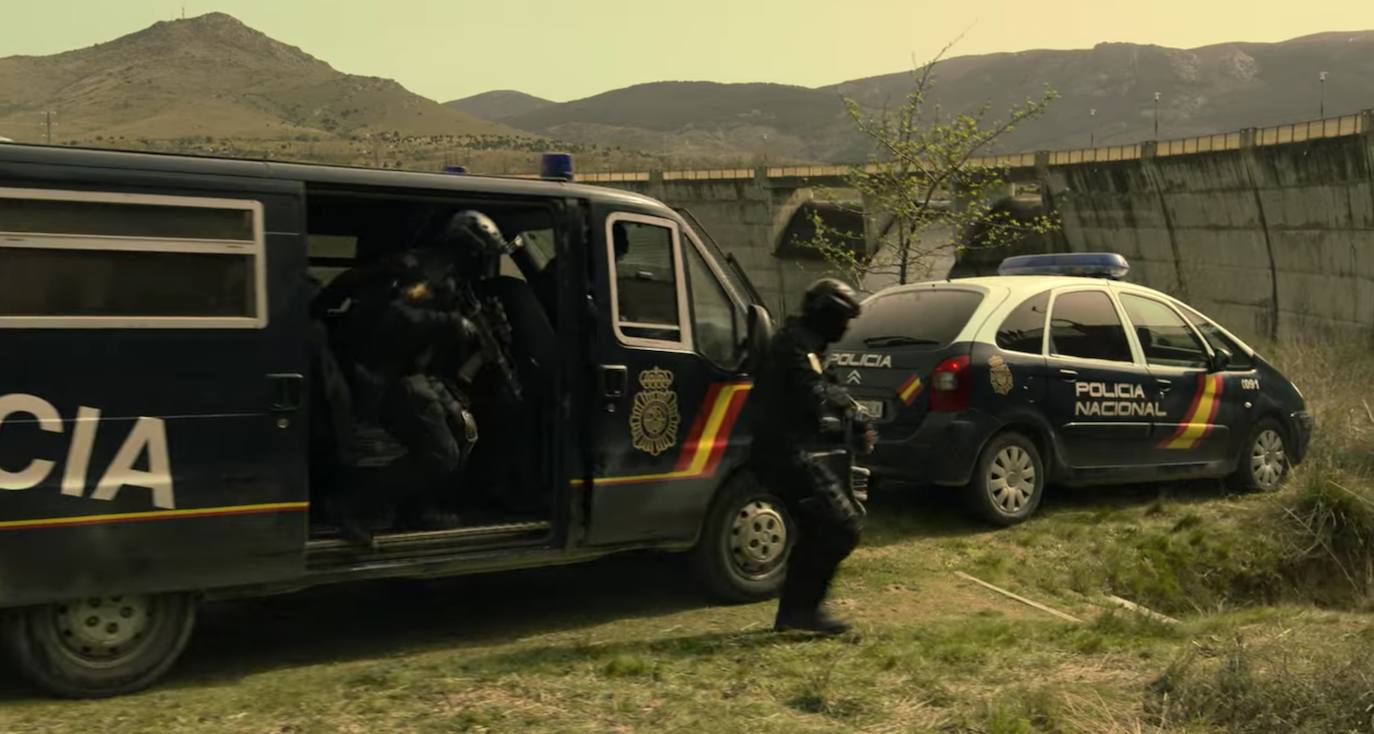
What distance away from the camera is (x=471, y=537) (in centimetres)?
578

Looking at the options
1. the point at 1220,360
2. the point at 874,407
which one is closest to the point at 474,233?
the point at 874,407

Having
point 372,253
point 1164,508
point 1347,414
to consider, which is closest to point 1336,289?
point 1347,414

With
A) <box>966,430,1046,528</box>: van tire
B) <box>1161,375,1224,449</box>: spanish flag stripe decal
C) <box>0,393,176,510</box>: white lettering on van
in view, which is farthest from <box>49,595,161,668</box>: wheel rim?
<box>1161,375,1224,449</box>: spanish flag stripe decal

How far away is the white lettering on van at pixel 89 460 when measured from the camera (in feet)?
14.7

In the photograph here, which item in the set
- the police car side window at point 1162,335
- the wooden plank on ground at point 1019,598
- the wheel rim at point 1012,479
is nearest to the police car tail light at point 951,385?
the wheel rim at point 1012,479

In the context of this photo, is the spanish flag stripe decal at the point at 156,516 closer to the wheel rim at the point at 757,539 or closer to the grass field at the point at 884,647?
A: the grass field at the point at 884,647

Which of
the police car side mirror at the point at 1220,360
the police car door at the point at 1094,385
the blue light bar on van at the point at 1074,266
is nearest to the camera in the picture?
the police car door at the point at 1094,385

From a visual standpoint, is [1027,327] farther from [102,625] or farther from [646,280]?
[102,625]

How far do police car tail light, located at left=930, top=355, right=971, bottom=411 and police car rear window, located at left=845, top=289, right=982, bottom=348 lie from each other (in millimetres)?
196

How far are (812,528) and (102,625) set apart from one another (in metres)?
2.91

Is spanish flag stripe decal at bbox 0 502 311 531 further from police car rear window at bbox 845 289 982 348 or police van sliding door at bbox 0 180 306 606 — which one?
police car rear window at bbox 845 289 982 348

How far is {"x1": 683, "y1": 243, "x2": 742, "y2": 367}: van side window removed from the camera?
20.8ft

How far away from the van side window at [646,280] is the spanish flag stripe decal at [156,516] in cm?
182

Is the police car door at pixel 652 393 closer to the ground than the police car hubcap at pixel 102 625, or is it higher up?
higher up
